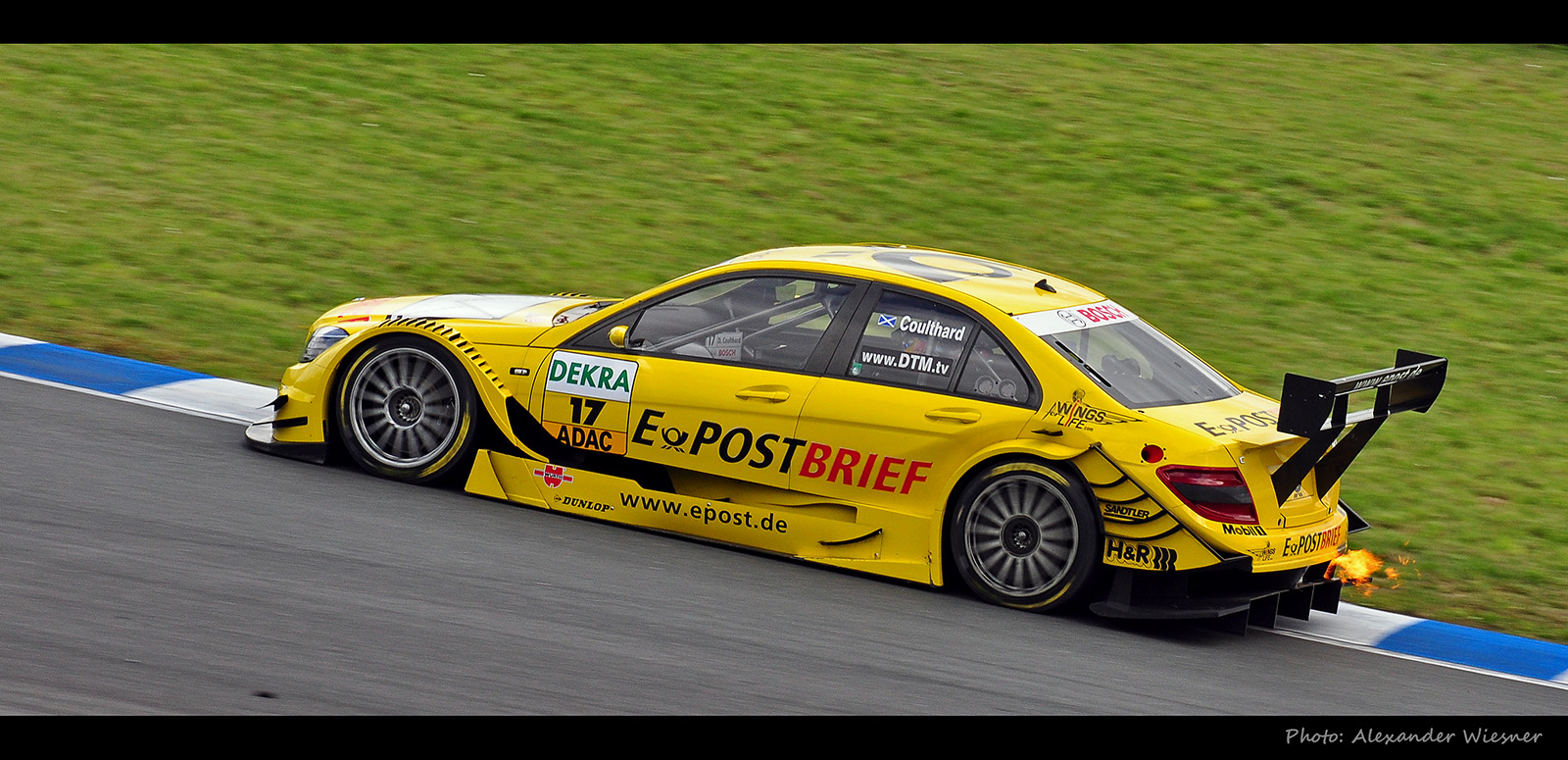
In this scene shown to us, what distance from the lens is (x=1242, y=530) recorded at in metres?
6.25

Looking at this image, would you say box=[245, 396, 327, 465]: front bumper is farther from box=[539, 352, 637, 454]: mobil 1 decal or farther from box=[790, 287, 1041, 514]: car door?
box=[790, 287, 1041, 514]: car door

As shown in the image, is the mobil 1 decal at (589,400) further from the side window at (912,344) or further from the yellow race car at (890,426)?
the side window at (912,344)

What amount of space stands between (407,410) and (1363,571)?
4816mm

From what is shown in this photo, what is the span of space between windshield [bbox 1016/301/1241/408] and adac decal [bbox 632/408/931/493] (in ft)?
2.72

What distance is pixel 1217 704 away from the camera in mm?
5777

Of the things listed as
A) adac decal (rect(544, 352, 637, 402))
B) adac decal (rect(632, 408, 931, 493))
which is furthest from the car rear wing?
adac decal (rect(544, 352, 637, 402))

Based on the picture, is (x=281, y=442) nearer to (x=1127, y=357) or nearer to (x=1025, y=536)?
(x=1025, y=536)

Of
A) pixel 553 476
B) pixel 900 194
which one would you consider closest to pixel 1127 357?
pixel 553 476

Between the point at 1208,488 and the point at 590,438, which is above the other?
the point at 1208,488

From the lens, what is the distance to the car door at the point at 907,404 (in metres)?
6.55

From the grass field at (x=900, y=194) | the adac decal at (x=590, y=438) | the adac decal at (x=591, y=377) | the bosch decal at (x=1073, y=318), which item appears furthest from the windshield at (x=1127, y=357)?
the adac decal at (x=590, y=438)

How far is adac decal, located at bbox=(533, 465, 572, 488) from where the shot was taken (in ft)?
23.6

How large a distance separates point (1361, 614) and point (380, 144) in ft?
31.1

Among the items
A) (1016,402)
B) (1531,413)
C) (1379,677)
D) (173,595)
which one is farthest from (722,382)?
(1531,413)
